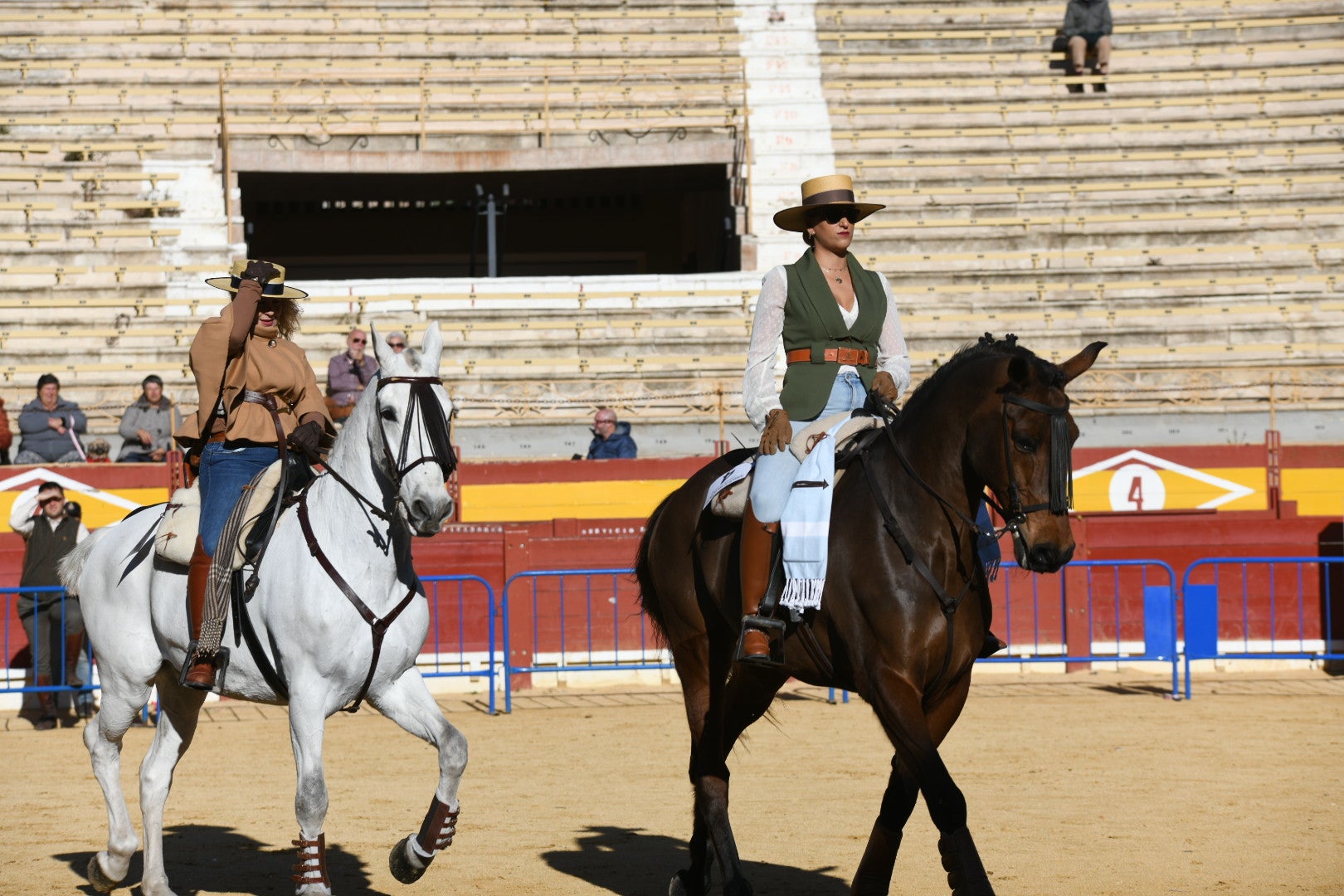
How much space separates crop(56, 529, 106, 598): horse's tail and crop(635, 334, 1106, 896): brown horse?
2786 mm

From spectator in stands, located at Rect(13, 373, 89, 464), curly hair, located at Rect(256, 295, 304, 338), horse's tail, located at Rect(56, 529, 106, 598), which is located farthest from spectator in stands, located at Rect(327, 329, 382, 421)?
curly hair, located at Rect(256, 295, 304, 338)

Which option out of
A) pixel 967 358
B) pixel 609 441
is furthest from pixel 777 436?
pixel 609 441

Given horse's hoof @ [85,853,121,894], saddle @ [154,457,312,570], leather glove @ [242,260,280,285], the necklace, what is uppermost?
leather glove @ [242,260,280,285]

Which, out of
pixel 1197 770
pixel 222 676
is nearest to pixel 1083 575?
pixel 1197 770

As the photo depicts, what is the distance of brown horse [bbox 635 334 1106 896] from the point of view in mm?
5117

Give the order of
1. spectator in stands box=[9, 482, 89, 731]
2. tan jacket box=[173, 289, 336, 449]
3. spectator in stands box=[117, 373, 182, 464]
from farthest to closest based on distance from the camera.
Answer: spectator in stands box=[117, 373, 182, 464], spectator in stands box=[9, 482, 89, 731], tan jacket box=[173, 289, 336, 449]

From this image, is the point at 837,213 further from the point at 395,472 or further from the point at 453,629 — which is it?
the point at 453,629

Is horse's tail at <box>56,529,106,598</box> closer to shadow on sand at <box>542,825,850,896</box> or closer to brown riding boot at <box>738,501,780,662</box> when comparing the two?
shadow on sand at <box>542,825,850,896</box>

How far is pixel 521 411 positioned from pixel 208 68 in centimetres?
924

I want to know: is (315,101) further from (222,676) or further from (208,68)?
(222,676)

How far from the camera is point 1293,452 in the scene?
15.7 metres

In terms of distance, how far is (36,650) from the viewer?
39.4ft

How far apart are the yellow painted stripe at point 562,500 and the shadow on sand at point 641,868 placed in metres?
7.71

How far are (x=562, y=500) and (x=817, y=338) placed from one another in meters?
9.71
